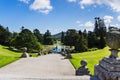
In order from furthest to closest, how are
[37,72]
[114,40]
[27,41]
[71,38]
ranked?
[71,38] → [27,41] → [37,72] → [114,40]

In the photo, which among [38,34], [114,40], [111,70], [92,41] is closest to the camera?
[111,70]

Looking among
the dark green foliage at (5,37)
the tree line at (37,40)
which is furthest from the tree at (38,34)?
the dark green foliage at (5,37)

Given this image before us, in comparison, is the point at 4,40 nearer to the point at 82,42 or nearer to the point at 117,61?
the point at 82,42

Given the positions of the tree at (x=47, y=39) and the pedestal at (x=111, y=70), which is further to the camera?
the tree at (x=47, y=39)

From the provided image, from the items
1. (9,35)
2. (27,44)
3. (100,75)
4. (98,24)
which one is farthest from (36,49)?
(100,75)

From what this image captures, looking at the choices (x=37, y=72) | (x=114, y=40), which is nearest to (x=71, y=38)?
(x=37, y=72)

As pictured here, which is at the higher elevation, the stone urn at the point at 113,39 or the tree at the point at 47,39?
the tree at the point at 47,39

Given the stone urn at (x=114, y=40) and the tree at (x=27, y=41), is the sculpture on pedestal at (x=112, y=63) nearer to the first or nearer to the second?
the stone urn at (x=114, y=40)

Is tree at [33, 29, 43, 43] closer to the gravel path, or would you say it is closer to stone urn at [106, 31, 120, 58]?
the gravel path

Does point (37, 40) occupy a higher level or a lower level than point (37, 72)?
higher

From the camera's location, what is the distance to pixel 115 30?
38.1 ft

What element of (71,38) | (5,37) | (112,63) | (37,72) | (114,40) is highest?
(5,37)

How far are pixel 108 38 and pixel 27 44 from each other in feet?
217

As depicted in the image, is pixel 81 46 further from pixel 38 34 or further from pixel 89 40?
pixel 38 34
